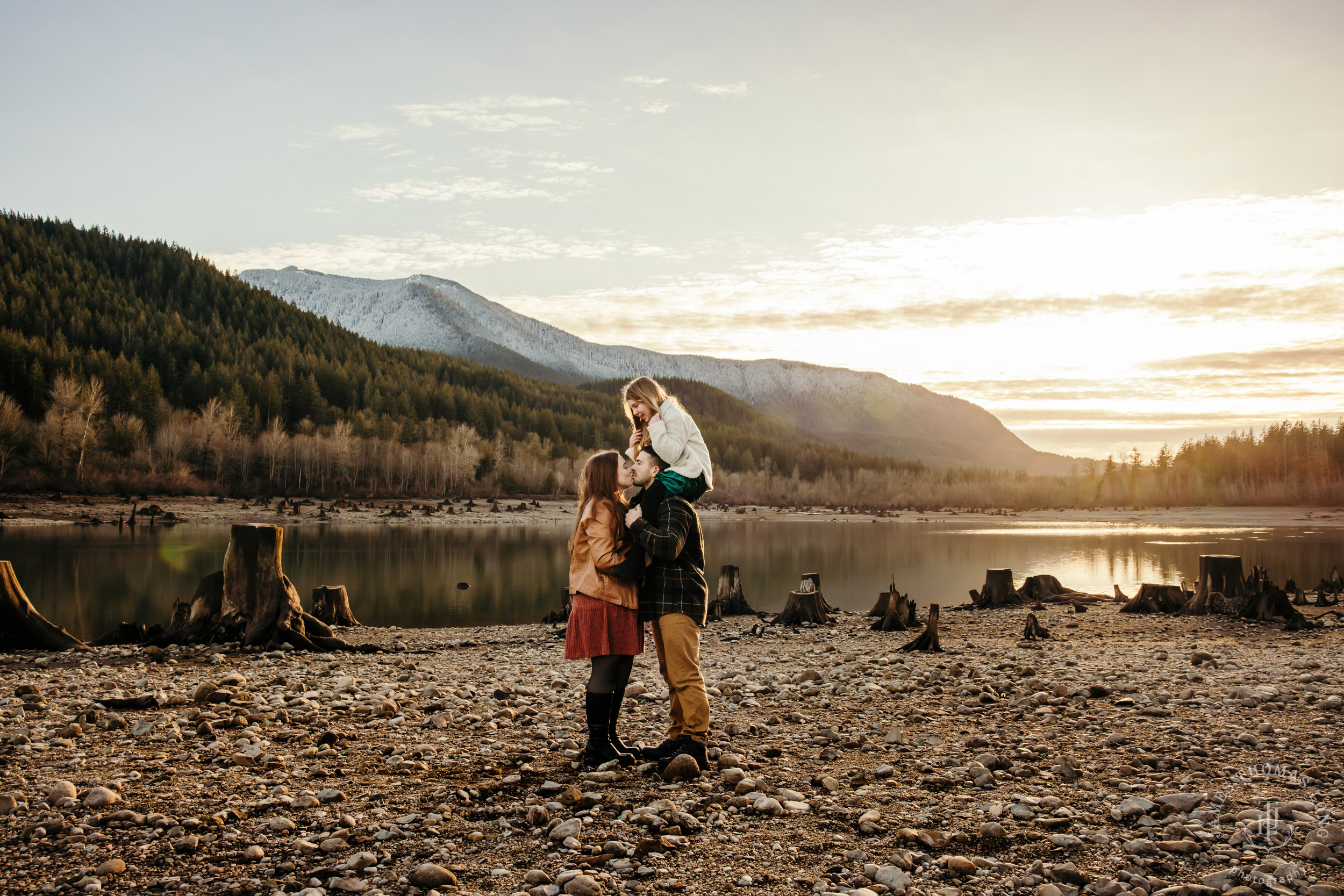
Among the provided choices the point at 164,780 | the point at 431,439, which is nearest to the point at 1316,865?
the point at 164,780

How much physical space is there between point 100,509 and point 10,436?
14294 mm

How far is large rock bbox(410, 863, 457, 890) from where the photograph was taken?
14.1 feet

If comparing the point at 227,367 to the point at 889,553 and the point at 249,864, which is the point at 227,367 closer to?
the point at 889,553

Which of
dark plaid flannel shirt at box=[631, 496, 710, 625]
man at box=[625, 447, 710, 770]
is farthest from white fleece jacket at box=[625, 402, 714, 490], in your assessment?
dark plaid flannel shirt at box=[631, 496, 710, 625]

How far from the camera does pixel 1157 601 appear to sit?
18.3 meters

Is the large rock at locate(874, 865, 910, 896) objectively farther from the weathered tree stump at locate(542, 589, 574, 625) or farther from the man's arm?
the weathered tree stump at locate(542, 589, 574, 625)

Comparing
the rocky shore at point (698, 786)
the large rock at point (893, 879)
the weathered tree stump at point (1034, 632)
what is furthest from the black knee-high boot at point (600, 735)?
the weathered tree stump at point (1034, 632)

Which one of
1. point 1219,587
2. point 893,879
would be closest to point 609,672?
point 893,879

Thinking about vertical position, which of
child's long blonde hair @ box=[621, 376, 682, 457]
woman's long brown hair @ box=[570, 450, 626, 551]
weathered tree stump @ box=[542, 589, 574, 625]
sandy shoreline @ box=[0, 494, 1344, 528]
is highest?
child's long blonde hair @ box=[621, 376, 682, 457]

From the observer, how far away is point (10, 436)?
2857 inches

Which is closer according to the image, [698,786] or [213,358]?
[698,786]

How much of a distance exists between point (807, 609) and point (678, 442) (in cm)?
1318

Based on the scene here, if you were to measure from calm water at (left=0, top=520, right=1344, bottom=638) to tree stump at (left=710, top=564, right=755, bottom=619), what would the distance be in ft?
9.32

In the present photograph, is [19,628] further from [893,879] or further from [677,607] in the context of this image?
[893,879]
